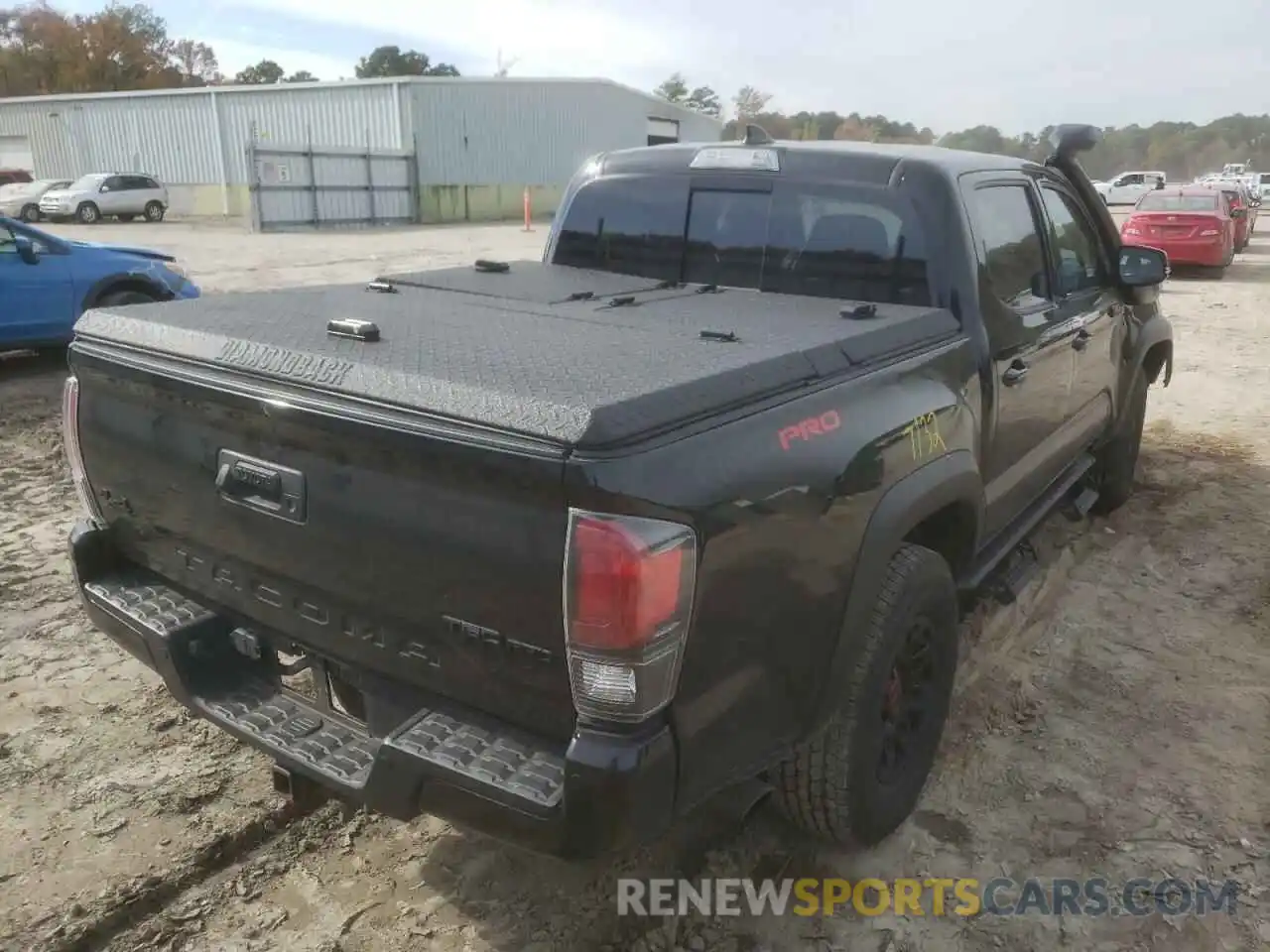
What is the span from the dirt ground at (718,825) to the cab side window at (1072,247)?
139 cm

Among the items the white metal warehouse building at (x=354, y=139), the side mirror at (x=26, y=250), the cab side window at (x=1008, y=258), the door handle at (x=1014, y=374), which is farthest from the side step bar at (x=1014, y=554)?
the white metal warehouse building at (x=354, y=139)

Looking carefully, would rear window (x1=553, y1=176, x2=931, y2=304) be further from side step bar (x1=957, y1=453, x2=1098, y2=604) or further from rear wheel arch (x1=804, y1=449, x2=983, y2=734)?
side step bar (x1=957, y1=453, x2=1098, y2=604)

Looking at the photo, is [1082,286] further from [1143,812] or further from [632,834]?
[632,834]

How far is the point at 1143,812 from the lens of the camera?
9.97 ft

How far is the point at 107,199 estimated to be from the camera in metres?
30.5

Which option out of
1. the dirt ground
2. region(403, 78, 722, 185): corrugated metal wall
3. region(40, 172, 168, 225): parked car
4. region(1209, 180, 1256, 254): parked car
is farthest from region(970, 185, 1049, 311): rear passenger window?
region(403, 78, 722, 185): corrugated metal wall

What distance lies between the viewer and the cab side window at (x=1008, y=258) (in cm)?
328

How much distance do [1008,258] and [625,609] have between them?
244 cm

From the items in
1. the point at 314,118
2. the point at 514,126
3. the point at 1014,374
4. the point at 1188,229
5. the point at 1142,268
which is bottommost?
the point at 1188,229

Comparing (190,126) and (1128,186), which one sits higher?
(190,126)

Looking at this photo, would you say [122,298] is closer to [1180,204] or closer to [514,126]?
[1180,204]

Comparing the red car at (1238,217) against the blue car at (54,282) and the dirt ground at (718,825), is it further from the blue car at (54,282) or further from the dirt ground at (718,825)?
the blue car at (54,282)

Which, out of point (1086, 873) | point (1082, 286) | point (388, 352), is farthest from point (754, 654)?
point (1082, 286)

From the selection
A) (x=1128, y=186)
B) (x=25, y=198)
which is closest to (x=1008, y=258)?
(x=25, y=198)
